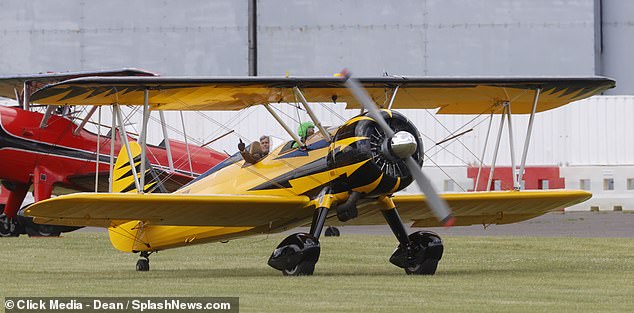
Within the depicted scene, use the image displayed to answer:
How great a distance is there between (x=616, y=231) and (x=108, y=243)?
361 inches

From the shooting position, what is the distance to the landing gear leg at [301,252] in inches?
556

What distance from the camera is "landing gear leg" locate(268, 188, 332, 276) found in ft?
46.3

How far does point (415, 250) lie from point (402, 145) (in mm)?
1679

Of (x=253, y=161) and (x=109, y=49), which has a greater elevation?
(x=109, y=49)

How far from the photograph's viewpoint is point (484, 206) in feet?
53.1

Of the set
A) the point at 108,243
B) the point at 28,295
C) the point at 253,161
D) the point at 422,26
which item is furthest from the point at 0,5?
the point at 28,295

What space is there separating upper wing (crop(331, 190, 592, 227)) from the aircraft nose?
4.41 ft

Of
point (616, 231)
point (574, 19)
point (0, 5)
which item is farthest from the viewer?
point (0, 5)

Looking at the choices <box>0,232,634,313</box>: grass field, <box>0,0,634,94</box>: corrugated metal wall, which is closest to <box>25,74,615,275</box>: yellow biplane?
<box>0,232,634,313</box>: grass field

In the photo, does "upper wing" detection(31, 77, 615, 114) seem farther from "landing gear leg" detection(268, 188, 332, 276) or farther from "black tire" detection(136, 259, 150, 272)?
"black tire" detection(136, 259, 150, 272)

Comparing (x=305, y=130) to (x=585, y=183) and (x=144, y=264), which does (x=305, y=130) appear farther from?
(x=585, y=183)

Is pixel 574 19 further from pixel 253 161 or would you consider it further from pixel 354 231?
pixel 253 161

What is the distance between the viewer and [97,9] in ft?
125

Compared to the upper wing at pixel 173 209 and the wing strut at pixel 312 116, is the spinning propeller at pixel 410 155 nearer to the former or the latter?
the wing strut at pixel 312 116
